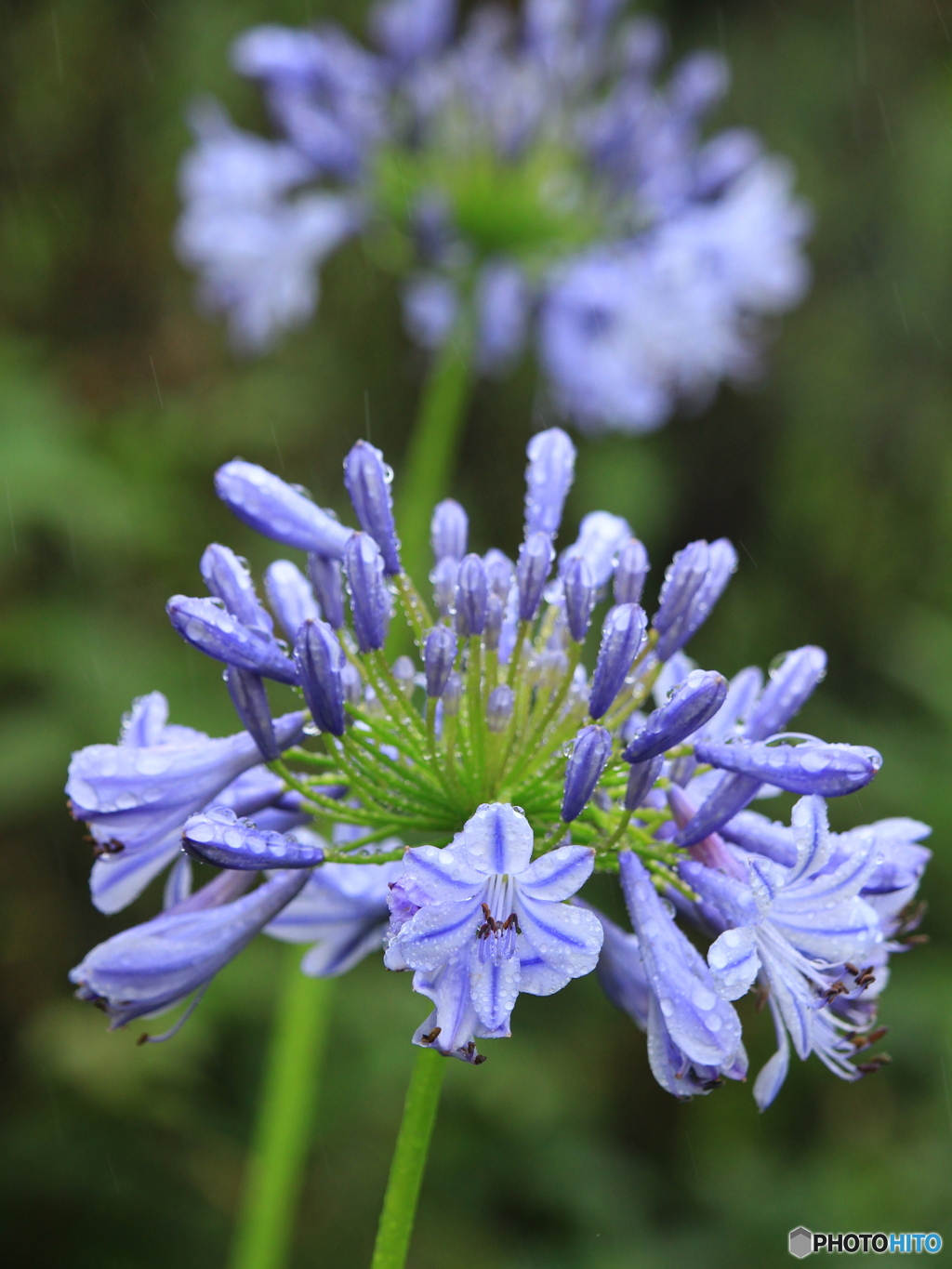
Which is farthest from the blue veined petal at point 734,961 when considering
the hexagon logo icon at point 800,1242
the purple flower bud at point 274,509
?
the hexagon logo icon at point 800,1242

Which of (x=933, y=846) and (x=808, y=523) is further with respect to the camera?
(x=808, y=523)

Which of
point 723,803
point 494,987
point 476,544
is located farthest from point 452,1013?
point 476,544

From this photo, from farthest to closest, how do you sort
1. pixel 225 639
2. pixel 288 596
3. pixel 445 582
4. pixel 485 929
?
1. pixel 445 582
2. pixel 288 596
3. pixel 225 639
4. pixel 485 929

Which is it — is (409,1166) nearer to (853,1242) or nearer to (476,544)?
(853,1242)

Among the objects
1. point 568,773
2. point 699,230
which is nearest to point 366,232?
point 699,230

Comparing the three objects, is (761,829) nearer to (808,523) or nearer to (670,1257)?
(670,1257)

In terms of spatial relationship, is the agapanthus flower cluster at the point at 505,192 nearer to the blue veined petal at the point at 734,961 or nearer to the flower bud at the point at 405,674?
the flower bud at the point at 405,674

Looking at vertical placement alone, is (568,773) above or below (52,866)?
below
